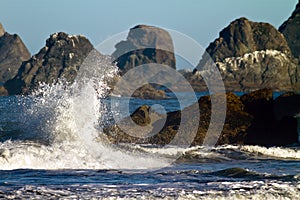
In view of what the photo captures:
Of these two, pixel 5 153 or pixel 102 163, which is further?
pixel 102 163

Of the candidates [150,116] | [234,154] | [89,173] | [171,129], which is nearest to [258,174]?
[89,173]

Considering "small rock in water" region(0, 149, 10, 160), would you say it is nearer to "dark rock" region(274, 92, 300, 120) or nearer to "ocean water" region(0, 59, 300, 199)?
"ocean water" region(0, 59, 300, 199)

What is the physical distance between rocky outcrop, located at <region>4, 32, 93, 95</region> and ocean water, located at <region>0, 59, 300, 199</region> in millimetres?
127397

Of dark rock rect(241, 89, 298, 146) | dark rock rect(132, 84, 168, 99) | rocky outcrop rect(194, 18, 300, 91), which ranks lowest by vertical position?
dark rock rect(241, 89, 298, 146)

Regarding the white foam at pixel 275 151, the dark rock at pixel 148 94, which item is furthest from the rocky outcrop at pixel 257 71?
the white foam at pixel 275 151

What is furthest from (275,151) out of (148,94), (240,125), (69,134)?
(148,94)

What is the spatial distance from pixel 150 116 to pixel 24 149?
886 cm

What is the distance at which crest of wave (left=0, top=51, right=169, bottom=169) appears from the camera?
695 inches

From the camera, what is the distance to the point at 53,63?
552 ft

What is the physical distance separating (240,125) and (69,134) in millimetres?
6814

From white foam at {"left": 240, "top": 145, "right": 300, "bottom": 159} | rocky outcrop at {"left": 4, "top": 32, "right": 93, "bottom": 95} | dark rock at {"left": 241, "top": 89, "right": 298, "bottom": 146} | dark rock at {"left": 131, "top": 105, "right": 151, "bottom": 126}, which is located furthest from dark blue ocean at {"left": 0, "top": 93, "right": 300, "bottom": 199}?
rocky outcrop at {"left": 4, "top": 32, "right": 93, "bottom": 95}

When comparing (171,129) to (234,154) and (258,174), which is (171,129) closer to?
(234,154)

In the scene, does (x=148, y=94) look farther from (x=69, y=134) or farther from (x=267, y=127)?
(x=69, y=134)

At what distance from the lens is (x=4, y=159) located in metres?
16.9
